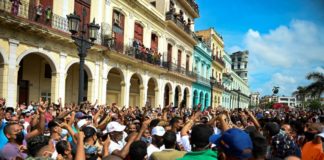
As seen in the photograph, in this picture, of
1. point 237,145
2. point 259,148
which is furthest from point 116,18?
point 237,145

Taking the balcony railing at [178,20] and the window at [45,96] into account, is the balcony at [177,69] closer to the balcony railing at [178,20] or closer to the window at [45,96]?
the balcony railing at [178,20]

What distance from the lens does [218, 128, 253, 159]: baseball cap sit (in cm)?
219

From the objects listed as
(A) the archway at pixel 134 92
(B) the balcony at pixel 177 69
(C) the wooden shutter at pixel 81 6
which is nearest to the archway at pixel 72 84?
(C) the wooden shutter at pixel 81 6

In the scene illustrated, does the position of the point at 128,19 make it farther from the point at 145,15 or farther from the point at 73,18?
the point at 73,18

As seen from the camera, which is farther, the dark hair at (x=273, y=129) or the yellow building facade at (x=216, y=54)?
the yellow building facade at (x=216, y=54)

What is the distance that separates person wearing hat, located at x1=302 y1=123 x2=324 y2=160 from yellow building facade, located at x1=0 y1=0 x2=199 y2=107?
33.2 feet

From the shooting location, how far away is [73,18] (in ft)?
29.9

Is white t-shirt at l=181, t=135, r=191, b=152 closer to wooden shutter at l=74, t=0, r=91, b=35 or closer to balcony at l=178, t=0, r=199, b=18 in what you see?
wooden shutter at l=74, t=0, r=91, b=35

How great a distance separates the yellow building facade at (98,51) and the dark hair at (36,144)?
25.4 feet

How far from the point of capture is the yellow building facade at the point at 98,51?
1195cm

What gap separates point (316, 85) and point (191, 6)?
45.9 feet

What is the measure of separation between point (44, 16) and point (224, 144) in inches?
487

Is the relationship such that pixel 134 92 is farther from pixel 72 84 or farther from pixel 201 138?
pixel 201 138

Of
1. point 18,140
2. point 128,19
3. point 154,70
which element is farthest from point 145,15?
point 18,140
